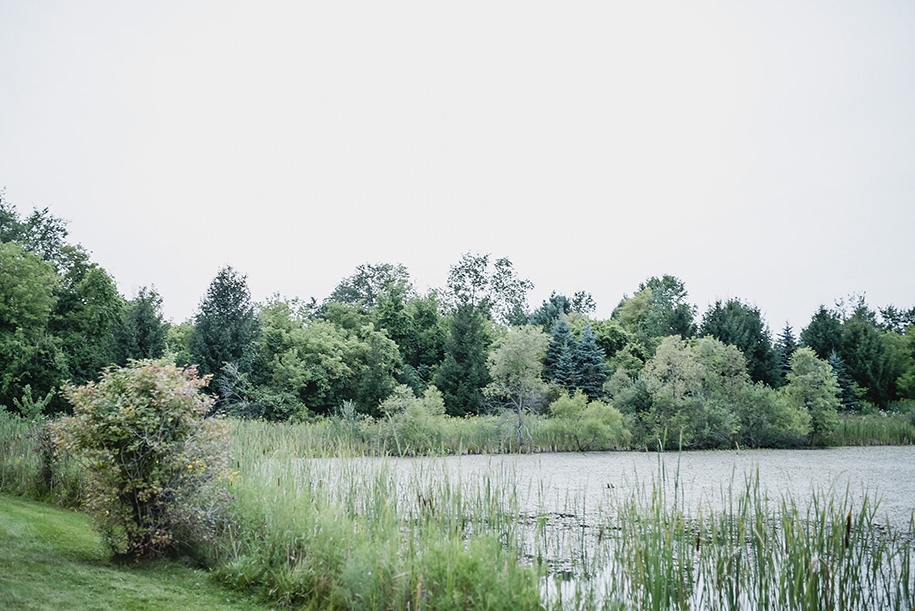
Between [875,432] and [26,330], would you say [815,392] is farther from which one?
[26,330]

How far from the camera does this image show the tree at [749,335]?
68.3ft

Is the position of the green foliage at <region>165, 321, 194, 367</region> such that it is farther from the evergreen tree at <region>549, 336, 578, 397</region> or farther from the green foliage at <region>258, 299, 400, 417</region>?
the evergreen tree at <region>549, 336, 578, 397</region>

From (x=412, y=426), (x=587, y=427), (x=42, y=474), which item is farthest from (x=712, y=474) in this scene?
(x=42, y=474)

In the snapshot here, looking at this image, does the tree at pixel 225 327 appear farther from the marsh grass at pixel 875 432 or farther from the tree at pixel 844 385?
the tree at pixel 844 385

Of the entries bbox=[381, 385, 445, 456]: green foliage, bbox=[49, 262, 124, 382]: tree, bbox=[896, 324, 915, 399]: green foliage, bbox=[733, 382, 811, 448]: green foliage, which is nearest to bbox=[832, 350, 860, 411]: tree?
bbox=[896, 324, 915, 399]: green foliage

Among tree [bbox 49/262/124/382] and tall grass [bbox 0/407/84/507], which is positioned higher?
tree [bbox 49/262/124/382]

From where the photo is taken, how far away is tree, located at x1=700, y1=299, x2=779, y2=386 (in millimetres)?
20812

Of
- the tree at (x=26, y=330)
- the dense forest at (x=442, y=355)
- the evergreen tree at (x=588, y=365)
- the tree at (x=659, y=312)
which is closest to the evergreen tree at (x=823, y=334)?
the dense forest at (x=442, y=355)

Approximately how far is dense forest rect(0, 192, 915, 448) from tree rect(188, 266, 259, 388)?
0.14 feet

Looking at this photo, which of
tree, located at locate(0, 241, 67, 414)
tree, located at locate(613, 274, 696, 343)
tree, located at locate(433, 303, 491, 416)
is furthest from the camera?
tree, located at locate(613, 274, 696, 343)

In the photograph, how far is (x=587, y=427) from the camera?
41.6 feet

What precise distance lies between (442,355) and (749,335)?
11.8m

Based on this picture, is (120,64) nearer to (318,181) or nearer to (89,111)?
(89,111)

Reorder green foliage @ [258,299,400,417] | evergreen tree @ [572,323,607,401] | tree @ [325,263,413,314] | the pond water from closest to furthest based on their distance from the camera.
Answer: the pond water
green foliage @ [258,299,400,417]
evergreen tree @ [572,323,607,401]
tree @ [325,263,413,314]
